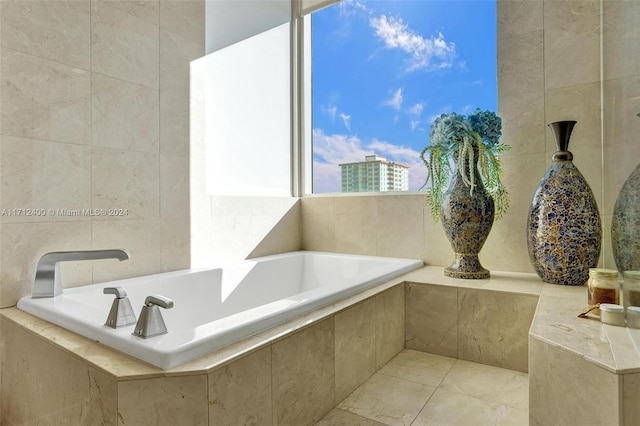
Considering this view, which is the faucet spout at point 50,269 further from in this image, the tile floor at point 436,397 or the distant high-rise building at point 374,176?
the distant high-rise building at point 374,176

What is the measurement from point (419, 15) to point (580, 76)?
110 cm

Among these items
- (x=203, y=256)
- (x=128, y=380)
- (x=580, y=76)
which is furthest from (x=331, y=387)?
(x=580, y=76)

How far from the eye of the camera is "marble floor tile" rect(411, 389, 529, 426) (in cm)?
129

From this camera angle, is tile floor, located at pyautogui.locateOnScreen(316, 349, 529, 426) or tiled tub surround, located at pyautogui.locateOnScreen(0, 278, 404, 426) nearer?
tiled tub surround, located at pyautogui.locateOnScreen(0, 278, 404, 426)

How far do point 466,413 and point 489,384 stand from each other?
10.9 inches

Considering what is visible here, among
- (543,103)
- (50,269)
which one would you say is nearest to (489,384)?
(543,103)

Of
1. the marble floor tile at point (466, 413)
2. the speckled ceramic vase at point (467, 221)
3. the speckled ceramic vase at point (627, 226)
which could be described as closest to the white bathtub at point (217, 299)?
the speckled ceramic vase at point (467, 221)

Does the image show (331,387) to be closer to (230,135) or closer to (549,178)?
(549,178)

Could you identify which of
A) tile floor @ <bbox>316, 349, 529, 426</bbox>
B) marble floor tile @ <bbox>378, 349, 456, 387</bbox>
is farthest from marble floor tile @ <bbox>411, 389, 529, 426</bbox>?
marble floor tile @ <bbox>378, 349, 456, 387</bbox>

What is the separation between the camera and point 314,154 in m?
3.02

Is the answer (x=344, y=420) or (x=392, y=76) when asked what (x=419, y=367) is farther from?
(x=392, y=76)

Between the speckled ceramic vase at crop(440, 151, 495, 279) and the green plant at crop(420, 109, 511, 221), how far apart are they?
0.13 ft

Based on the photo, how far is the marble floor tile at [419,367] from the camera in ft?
5.28

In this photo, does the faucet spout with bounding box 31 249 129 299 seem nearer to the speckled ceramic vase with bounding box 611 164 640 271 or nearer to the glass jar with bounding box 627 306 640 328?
the glass jar with bounding box 627 306 640 328
